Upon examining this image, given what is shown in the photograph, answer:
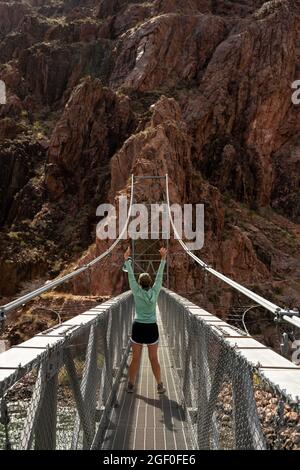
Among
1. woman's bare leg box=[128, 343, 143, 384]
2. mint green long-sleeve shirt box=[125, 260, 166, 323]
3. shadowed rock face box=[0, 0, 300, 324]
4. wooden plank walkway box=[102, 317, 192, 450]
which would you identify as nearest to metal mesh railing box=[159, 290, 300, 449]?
wooden plank walkway box=[102, 317, 192, 450]

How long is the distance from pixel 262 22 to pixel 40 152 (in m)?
20.3

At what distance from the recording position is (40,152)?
34656 mm

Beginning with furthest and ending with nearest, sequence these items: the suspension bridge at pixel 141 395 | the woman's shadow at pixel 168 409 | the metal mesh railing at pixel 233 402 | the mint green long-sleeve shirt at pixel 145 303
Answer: the mint green long-sleeve shirt at pixel 145 303 → the woman's shadow at pixel 168 409 → the suspension bridge at pixel 141 395 → the metal mesh railing at pixel 233 402

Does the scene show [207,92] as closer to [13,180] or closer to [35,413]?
[13,180]

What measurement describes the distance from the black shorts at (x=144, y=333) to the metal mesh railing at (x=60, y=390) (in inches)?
11.7

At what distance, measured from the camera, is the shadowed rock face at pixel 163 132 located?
22.0m

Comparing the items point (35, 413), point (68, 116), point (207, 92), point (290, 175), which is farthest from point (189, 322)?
point (290, 175)

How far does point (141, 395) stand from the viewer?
4707mm

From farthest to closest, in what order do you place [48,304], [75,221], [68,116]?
[68,116] < [75,221] < [48,304]

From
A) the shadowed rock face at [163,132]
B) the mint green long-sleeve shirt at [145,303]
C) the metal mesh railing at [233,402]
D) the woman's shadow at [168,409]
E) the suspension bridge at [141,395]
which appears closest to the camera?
the metal mesh railing at [233,402]

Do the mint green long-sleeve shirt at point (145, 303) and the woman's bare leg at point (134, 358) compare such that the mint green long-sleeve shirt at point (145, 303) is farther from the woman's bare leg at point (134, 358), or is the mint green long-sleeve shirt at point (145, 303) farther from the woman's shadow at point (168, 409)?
the woman's shadow at point (168, 409)

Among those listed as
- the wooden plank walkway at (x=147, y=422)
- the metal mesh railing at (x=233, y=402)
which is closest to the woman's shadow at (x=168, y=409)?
the wooden plank walkway at (x=147, y=422)

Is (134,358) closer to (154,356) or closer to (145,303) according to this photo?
(154,356)

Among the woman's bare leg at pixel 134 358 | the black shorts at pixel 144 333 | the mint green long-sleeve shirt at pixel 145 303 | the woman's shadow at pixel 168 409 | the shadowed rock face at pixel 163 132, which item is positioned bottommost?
the woman's shadow at pixel 168 409
